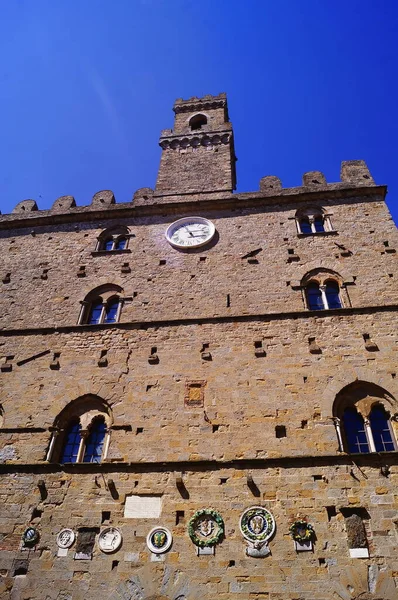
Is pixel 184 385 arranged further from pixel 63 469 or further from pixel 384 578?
pixel 384 578

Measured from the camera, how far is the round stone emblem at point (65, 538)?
8.01 metres

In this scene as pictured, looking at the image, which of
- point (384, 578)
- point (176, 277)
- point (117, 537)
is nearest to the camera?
point (384, 578)

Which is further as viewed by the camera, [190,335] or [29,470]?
[190,335]

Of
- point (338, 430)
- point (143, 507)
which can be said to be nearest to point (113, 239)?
point (143, 507)

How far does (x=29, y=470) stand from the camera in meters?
9.03

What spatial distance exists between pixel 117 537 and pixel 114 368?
3558mm

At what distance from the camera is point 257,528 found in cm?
775

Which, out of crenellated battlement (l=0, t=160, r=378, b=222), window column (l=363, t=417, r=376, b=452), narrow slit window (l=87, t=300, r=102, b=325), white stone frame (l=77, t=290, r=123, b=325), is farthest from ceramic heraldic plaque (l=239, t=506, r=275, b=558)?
crenellated battlement (l=0, t=160, r=378, b=222)

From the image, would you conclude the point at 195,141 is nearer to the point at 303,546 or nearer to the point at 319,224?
the point at 319,224

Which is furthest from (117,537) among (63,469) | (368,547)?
(368,547)

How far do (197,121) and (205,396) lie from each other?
13964 millimetres

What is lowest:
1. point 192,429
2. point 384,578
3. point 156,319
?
point 384,578

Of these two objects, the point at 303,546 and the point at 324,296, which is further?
the point at 324,296

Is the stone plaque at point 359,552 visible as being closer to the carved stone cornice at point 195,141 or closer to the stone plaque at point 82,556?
the stone plaque at point 82,556
